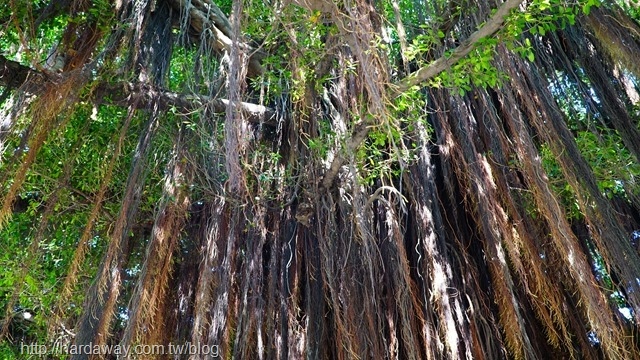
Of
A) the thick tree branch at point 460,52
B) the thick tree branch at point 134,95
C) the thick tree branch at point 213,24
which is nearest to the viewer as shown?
the thick tree branch at point 460,52

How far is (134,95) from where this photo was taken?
2322 mm

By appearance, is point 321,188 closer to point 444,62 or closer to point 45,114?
point 444,62

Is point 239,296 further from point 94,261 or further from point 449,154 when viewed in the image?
point 449,154

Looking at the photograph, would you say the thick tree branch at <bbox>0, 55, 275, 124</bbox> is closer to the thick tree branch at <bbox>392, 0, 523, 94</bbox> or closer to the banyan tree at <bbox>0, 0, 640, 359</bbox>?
the banyan tree at <bbox>0, 0, 640, 359</bbox>

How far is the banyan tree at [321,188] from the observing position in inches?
87.5

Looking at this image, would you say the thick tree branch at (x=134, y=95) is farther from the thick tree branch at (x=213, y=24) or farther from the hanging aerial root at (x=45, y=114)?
Result: the thick tree branch at (x=213, y=24)

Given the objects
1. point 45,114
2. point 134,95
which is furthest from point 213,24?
point 45,114

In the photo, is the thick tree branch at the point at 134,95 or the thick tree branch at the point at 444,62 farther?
the thick tree branch at the point at 134,95

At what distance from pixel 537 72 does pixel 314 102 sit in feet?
3.04

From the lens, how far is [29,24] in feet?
7.54

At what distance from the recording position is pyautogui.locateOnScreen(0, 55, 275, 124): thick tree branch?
2127mm

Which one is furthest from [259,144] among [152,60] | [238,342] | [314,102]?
[238,342]

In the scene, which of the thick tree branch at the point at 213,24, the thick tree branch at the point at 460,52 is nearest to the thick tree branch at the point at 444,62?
the thick tree branch at the point at 460,52

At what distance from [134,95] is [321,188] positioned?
777 mm
